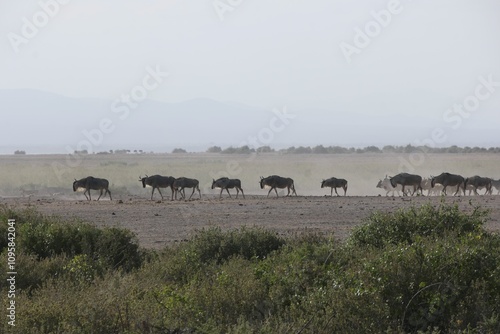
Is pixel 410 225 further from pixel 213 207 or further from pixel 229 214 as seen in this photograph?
pixel 213 207

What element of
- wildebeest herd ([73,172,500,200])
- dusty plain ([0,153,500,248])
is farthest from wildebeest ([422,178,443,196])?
dusty plain ([0,153,500,248])

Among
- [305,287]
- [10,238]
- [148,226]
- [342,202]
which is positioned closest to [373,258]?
[305,287]

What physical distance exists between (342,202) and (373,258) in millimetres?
21265

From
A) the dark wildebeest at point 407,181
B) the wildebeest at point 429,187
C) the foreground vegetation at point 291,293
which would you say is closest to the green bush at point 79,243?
the foreground vegetation at point 291,293

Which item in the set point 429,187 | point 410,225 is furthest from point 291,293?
point 429,187

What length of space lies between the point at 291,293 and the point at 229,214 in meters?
17.2

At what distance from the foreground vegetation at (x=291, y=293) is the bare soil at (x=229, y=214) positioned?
7.08 m

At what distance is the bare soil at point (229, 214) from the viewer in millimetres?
23688

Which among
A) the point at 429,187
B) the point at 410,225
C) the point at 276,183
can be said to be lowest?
the point at 429,187

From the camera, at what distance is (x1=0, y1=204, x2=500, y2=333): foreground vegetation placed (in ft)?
34.1

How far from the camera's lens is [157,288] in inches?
480

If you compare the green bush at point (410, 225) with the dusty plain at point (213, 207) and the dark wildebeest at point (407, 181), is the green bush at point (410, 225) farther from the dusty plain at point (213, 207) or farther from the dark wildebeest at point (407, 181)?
the dark wildebeest at point (407, 181)

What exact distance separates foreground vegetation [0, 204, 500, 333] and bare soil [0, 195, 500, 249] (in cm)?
708

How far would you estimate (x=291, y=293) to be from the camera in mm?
11633
